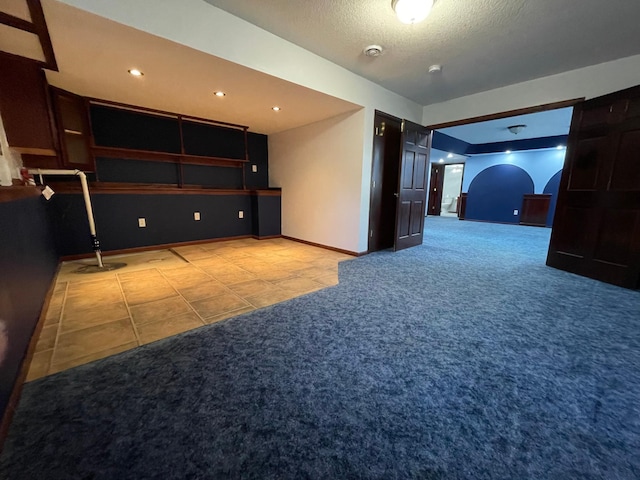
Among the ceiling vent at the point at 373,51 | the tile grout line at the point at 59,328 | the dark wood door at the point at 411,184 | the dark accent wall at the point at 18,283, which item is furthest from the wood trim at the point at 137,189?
the ceiling vent at the point at 373,51

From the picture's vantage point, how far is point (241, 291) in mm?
2340

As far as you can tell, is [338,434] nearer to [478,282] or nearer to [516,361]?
[516,361]

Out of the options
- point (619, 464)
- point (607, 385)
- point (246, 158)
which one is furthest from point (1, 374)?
point (246, 158)

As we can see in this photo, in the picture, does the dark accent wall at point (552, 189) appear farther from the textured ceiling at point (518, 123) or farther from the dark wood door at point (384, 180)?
the dark wood door at point (384, 180)

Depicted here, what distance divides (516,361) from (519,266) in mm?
2400

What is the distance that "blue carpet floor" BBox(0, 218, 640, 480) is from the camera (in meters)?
0.87

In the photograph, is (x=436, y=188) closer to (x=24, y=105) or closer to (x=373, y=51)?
(x=373, y=51)

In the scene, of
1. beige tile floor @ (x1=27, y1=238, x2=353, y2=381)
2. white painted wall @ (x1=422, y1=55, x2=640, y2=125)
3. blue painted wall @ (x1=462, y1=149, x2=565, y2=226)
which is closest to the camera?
beige tile floor @ (x1=27, y1=238, x2=353, y2=381)

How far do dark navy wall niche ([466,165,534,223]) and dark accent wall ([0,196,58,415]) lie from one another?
32.7ft

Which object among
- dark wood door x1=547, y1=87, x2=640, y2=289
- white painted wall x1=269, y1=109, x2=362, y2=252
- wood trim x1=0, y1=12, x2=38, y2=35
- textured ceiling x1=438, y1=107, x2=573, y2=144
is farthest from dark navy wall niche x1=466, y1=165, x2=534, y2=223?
wood trim x1=0, y1=12, x2=38, y2=35

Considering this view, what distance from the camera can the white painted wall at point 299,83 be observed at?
71.7 inches

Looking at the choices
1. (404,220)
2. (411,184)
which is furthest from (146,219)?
(411,184)

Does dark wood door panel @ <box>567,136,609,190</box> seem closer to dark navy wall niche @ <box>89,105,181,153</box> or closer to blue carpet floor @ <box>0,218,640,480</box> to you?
blue carpet floor @ <box>0,218,640,480</box>

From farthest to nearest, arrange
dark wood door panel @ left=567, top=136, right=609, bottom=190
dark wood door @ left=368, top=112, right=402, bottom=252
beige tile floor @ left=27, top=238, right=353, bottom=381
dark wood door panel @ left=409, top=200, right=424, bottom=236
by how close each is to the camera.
Answer: 1. dark wood door panel @ left=409, top=200, right=424, bottom=236
2. dark wood door @ left=368, top=112, right=402, bottom=252
3. dark wood door panel @ left=567, top=136, right=609, bottom=190
4. beige tile floor @ left=27, top=238, right=353, bottom=381
